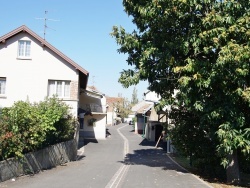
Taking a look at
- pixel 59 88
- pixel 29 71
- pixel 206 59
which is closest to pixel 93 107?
pixel 59 88

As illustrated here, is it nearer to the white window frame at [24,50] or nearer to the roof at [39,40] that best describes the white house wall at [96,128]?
the roof at [39,40]

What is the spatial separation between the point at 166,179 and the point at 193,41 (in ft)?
20.6

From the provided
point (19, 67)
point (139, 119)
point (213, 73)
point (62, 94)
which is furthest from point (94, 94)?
point (213, 73)

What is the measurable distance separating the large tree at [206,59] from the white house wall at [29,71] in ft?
45.8

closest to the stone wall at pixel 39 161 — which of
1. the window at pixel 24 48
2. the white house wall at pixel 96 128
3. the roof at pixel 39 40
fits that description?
the roof at pixel 39 40

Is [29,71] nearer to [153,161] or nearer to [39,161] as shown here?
[39,161]

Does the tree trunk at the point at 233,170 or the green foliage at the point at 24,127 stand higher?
the green foliage at the point at 24,127

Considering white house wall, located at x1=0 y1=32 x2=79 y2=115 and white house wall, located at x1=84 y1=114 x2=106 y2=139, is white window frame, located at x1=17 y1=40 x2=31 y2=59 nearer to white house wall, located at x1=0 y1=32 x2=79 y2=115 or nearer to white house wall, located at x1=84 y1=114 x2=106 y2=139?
white house wall, located at x1=0 y1=32 x2=79 y2=115

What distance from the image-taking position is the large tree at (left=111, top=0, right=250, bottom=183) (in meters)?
12.0

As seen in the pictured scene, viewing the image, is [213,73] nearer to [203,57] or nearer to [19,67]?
[203,57]

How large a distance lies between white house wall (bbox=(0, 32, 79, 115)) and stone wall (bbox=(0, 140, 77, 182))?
23.5 ft

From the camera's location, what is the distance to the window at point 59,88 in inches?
1110

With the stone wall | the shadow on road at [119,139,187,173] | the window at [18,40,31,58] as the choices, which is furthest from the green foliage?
the window at [18,40,31,58]

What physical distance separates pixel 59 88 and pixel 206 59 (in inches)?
697
